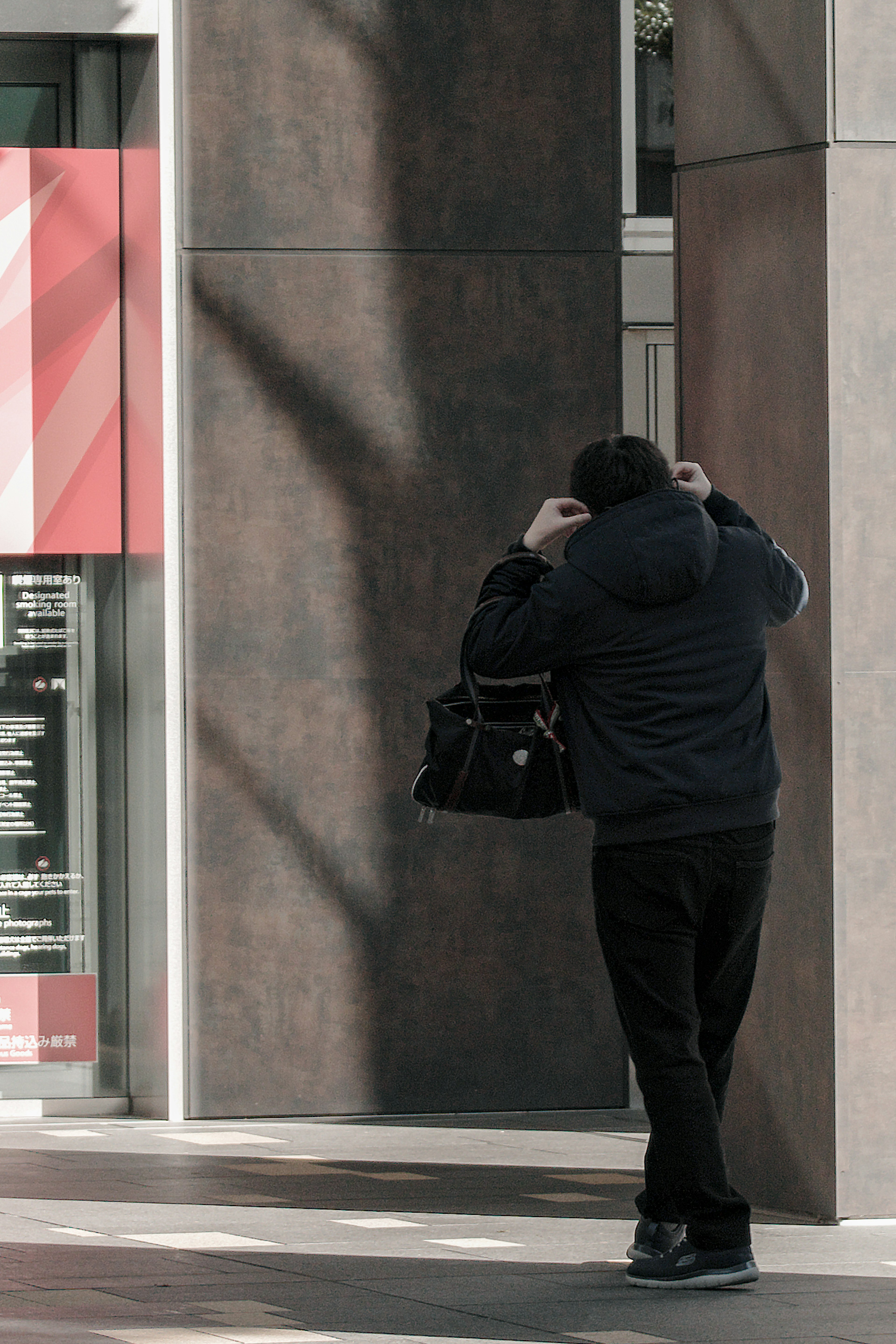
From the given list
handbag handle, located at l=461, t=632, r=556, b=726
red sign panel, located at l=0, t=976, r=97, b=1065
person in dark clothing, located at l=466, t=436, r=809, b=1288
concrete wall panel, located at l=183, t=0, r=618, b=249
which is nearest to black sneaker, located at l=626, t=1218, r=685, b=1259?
person in dark clothing, located at l=466, t=436, r=809, b=1288

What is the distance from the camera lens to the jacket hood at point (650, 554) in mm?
4504

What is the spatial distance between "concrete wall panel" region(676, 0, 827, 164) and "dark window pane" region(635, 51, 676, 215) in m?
2.28

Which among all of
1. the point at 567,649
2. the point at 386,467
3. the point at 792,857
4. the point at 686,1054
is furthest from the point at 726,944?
the point at 386,467

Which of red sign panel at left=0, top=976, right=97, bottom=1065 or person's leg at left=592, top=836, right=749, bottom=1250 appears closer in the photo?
person's leg at left=592, top=836, right=749, bottom=1250

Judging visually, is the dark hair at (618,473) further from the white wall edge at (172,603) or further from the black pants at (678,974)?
the white wall edge at (172,603)

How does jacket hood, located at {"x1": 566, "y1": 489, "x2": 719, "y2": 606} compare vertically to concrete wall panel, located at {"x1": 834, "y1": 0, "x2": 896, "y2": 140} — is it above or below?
below

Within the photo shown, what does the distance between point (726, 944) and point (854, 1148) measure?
1138mm

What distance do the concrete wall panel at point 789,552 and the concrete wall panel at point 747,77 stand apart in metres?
0.08

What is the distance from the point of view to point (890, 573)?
558cm

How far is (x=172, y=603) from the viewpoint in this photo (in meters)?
8.00

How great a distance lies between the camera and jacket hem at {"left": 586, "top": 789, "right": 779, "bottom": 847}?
4.49m

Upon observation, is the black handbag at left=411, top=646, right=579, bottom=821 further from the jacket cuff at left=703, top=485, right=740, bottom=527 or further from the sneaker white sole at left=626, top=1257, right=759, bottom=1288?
the sneaker white sole at left=626, top=1257, right=759, bottom=1288

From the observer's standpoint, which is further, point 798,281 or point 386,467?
point 386,467

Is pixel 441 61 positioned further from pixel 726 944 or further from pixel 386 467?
pixel 726 944
